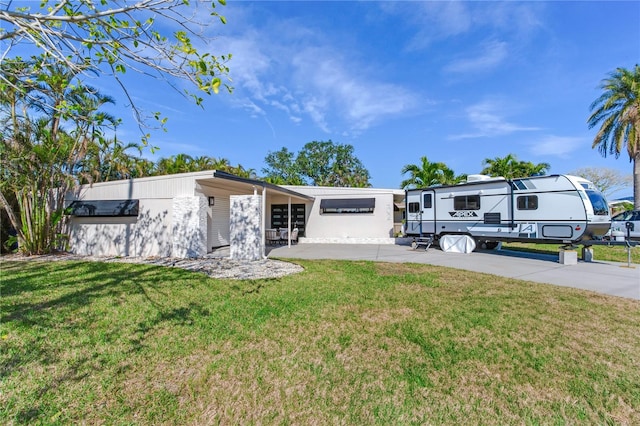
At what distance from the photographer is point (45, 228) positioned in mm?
11281

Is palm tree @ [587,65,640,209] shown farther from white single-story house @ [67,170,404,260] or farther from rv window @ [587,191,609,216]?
white single-story house @ [67,170,404,260]

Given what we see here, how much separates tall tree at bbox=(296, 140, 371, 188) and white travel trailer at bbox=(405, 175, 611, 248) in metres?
26.9

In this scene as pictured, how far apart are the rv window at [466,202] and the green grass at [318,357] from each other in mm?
5944

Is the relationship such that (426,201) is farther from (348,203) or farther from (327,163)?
(327,163)

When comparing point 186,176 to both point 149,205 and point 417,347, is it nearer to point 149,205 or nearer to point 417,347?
point 149,205

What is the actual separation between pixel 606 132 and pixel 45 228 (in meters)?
26.8

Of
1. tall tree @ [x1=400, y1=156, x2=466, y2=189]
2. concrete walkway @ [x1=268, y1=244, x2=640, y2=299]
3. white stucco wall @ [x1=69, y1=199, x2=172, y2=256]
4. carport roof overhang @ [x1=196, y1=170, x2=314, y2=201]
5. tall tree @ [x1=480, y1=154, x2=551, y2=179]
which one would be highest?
tall tree @ [x1=480, y1=154, x2=551, y2=179]

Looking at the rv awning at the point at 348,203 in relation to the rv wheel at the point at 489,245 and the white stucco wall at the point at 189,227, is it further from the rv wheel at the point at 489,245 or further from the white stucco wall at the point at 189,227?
the white stucco wall at the point at 189,227

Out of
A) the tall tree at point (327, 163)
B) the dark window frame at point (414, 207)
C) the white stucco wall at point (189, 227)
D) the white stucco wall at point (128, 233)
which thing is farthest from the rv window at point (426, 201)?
the tall tree at point (327, 163)

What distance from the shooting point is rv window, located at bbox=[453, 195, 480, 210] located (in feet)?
36.4

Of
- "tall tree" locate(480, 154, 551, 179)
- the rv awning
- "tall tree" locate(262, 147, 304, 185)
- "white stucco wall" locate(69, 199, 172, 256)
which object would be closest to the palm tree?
"tall tree" locate(480, 154, 551, 179)

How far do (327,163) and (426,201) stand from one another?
28.6 m

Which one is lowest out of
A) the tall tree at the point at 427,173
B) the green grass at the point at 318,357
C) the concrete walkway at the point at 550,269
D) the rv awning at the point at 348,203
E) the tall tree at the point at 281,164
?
the green grass at the point at 318,357

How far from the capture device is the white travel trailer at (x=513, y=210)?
8828mm
